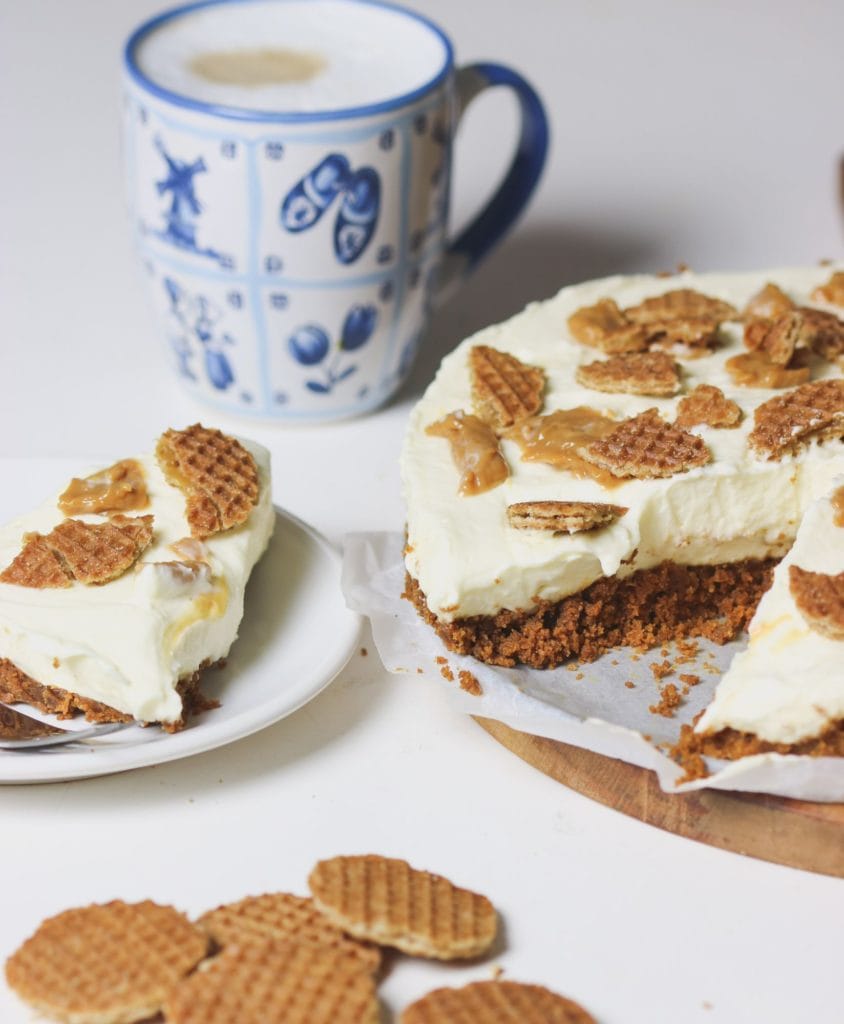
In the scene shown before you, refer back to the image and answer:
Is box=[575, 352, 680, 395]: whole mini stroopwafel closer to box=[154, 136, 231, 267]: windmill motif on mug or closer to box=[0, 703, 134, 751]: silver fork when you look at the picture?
box=[154, 136, 231, 267]: windmill motif on mug

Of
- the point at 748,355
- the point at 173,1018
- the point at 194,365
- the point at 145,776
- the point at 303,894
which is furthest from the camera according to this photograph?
the point at 194,365

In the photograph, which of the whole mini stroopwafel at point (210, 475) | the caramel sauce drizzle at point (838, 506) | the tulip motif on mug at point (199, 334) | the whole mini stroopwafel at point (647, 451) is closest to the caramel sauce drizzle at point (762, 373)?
the whole mini stroopwafel at point (647, 451)

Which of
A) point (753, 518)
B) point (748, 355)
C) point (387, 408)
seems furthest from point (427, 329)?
point (753, 518)

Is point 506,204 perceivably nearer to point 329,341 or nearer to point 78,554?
point 329,341

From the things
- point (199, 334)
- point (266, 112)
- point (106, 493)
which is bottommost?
point (199, 334)

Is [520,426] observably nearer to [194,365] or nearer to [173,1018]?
[194,365]

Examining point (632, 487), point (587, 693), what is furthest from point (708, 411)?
point (587, 693)

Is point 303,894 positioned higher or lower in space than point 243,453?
lower

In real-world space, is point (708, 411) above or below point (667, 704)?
above
